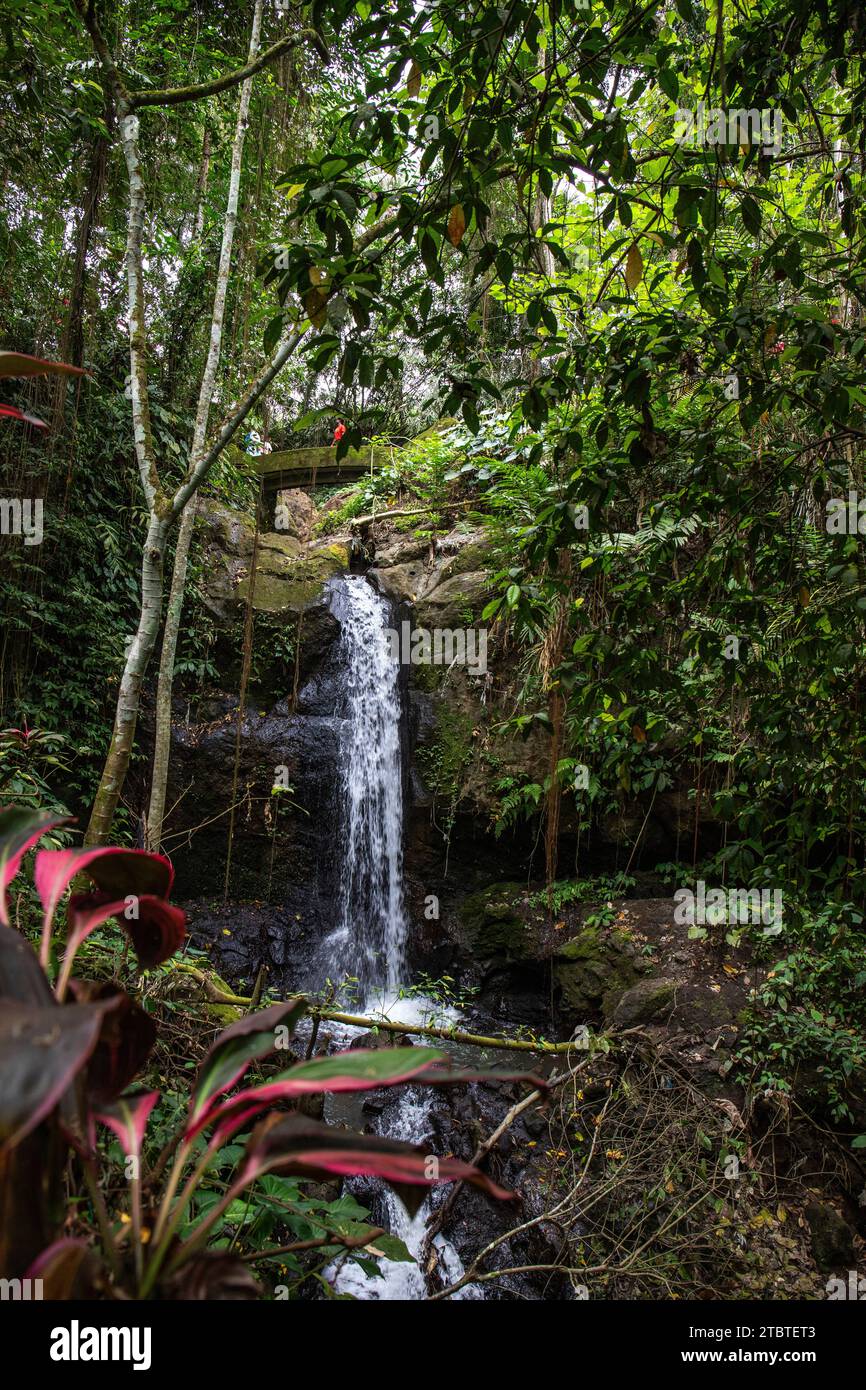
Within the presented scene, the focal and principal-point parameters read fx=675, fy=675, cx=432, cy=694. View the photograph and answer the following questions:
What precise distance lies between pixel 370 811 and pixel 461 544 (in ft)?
12.0

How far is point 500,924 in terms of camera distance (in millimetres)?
6844

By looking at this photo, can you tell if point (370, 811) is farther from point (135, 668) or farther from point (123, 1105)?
point (123, 1105)

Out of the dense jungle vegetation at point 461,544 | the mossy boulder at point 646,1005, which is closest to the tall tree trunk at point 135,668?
the dense jungle vegetation at point 461,544

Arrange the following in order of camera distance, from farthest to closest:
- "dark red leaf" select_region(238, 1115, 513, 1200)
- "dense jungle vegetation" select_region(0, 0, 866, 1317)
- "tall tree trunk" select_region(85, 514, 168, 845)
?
"tall tree trunk" select_region(85, 514, 168, 845), "dense jungle vegetation" select_region(0, 0, 866, 1317), "dark red leaf" select_region(238, 1115, 513, 1200)

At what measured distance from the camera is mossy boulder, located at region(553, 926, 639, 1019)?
18.2 ft

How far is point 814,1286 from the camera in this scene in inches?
124

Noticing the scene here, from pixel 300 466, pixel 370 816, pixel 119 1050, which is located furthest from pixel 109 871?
pixel 300 466

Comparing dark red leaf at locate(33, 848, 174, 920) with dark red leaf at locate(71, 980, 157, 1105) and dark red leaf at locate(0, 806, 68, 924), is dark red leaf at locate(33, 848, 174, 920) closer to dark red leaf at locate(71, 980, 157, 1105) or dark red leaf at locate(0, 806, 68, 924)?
dark red leaf at locate(0, 806, 68, 924)

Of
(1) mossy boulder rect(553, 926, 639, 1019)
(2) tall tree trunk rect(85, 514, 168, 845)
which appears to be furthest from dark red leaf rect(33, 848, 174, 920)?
(1) mossy boulder rect(553, 926, 639, 1019)

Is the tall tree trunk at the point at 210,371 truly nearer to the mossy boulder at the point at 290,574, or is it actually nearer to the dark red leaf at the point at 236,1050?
the dark red leaf at the point at 236,1050

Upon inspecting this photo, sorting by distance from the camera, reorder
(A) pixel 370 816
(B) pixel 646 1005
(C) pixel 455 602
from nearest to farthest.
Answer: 1. (B) pixel 646 1005
2. (A) pixel 370 816
3. (C) pixel 455 602

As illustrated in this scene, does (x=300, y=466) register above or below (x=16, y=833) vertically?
above

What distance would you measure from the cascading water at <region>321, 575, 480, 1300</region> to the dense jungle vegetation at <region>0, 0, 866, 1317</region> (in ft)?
1.89

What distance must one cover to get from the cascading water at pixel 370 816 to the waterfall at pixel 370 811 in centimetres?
1
